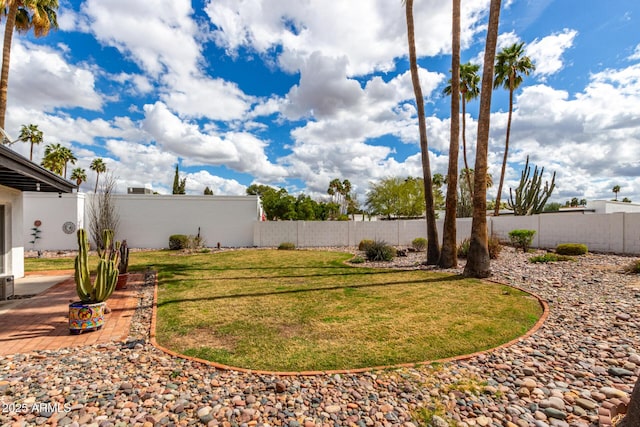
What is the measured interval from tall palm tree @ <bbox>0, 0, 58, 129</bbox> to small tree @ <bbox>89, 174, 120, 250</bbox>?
16.2ft

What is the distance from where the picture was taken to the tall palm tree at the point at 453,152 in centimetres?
977

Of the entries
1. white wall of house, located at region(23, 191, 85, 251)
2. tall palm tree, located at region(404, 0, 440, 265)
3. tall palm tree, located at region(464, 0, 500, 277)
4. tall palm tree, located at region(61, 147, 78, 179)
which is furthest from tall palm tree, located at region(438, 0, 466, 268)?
tall palm tree, located at region(61, 147, 78, 179)

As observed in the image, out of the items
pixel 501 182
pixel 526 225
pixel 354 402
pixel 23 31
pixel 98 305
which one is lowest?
pixel 354 402

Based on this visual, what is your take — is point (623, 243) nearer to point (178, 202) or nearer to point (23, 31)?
point (178, 202)

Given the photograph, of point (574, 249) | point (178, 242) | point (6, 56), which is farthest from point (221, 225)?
point (574, 249)

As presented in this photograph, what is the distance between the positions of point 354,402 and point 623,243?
15841mm

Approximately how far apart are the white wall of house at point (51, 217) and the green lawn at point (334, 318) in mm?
11031

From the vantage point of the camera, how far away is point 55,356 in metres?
3.87

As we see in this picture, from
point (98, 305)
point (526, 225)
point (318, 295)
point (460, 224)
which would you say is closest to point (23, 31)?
point (98, 305)

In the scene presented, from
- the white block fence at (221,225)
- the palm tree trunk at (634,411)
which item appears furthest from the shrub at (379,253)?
the palm tree trunk at (634,411)

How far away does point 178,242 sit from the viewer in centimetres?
1706

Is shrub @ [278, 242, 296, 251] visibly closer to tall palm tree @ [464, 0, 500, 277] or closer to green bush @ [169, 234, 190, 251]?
green bush @ [169, 234, 190, 251]

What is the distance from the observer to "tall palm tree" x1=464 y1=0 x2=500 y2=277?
8.31m

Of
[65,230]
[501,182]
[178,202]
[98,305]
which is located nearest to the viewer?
[98,305]
